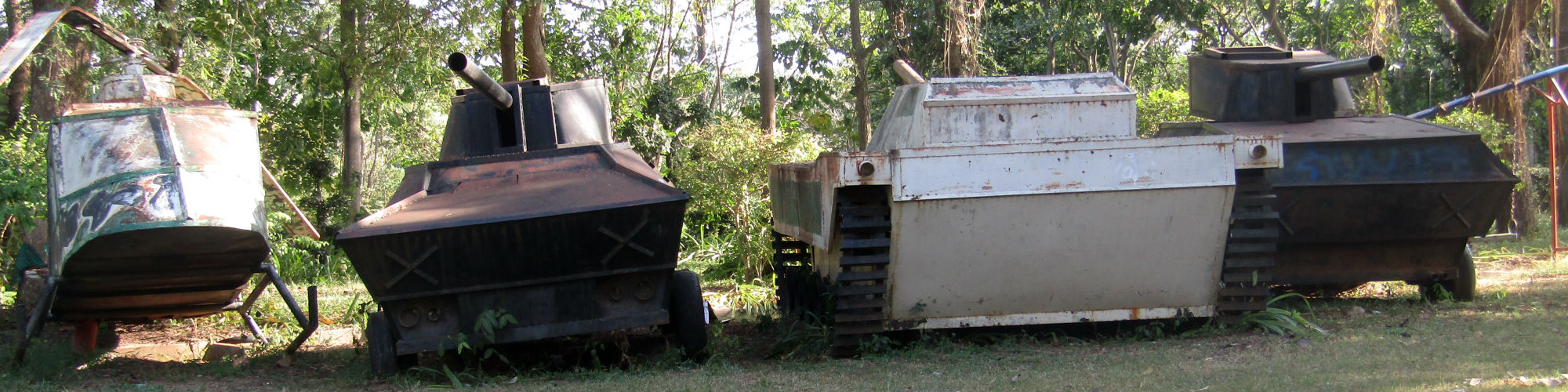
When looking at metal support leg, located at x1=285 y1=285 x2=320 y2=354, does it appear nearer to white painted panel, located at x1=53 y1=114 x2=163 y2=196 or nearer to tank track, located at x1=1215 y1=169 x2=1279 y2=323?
white painted panel, located at x1=53 y1=114 x2=163 y2=196

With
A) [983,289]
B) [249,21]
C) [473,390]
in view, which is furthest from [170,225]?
[249,21]

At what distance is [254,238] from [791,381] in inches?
141

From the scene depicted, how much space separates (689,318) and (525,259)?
117 cm

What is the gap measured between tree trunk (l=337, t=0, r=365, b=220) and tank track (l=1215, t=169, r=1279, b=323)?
9.75m

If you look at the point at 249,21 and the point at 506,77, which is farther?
the point at 506,77

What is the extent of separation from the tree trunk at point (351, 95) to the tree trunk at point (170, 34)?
5.42 ft

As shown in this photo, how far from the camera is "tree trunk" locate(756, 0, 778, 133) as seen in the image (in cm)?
1489

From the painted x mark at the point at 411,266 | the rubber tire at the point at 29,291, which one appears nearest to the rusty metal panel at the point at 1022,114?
the painted x mark at the point at 411,266

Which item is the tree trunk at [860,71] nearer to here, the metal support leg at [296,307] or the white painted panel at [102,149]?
the metal support leg at [296,307]

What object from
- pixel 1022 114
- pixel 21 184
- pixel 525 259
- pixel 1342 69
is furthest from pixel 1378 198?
pixel 21 184

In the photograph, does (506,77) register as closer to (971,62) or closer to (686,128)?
(686,128)

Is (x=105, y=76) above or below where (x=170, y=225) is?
above

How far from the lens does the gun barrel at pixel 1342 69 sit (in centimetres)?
822

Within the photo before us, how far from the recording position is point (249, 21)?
14.1 metres
